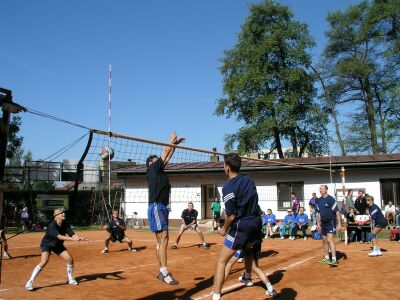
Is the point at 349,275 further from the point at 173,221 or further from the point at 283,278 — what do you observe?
the point at 173,221

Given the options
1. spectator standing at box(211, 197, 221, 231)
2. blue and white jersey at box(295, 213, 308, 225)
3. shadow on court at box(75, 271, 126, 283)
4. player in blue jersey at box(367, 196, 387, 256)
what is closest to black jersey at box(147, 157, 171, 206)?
shadow on court at box(75, 271, 126, 283)

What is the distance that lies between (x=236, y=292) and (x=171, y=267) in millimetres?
3403

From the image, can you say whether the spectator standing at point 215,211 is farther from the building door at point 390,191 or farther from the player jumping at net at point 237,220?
the player jumping at net at point 237,220

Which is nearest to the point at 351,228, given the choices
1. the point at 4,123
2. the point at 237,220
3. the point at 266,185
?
the point at 266,185

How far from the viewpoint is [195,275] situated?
958 centimetres

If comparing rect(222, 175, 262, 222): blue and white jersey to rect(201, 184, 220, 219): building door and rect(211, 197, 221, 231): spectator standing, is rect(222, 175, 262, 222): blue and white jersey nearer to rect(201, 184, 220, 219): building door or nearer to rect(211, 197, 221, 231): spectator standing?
rect(211, 197, 221, 231): spectator standing

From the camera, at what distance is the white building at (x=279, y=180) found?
860 inches

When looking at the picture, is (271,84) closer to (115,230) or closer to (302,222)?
(302,222)

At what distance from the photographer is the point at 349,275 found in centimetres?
898

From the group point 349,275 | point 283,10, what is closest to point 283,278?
point 349,275

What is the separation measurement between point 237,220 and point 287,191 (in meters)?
18.5

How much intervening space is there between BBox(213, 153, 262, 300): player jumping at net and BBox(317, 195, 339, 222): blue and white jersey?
15.7 feet

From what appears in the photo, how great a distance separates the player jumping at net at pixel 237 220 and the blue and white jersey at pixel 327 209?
4779 mm

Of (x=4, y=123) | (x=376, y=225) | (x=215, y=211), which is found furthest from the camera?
(x=215, y=211)
